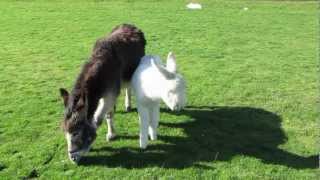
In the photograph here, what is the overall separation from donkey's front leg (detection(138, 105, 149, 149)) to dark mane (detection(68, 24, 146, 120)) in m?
0.56

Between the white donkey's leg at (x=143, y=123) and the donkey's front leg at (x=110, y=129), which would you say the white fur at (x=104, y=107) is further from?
the white donkey's leg at (x=143, y=123)

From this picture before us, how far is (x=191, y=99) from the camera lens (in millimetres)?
11078

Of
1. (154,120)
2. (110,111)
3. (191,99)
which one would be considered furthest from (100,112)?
(191,99)

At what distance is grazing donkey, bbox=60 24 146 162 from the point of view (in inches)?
294

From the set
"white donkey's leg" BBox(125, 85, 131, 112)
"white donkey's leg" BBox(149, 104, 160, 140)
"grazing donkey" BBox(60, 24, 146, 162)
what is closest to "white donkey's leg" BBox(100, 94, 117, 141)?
"grazing donkey" BBox(60, 24, 146, 162)

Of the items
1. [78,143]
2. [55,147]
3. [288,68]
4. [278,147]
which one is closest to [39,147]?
[55,147]

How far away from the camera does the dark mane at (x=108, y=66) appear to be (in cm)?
765

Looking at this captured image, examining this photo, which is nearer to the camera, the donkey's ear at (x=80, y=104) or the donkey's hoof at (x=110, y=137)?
the donkey's ear at (x=80, y=104)

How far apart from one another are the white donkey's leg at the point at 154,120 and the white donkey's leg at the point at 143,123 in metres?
0.18

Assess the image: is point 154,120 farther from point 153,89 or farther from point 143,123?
point 153,89

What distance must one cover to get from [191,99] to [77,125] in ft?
13.5

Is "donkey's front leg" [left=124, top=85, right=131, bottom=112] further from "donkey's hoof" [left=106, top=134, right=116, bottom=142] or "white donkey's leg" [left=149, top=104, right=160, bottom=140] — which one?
"white donkey's leg" [left=149, top=104, right=160, bottom=140]

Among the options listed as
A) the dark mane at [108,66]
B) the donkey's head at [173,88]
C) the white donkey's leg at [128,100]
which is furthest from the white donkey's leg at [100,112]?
the white donkey's leg at [128,100]

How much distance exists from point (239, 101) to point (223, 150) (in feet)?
9.02
